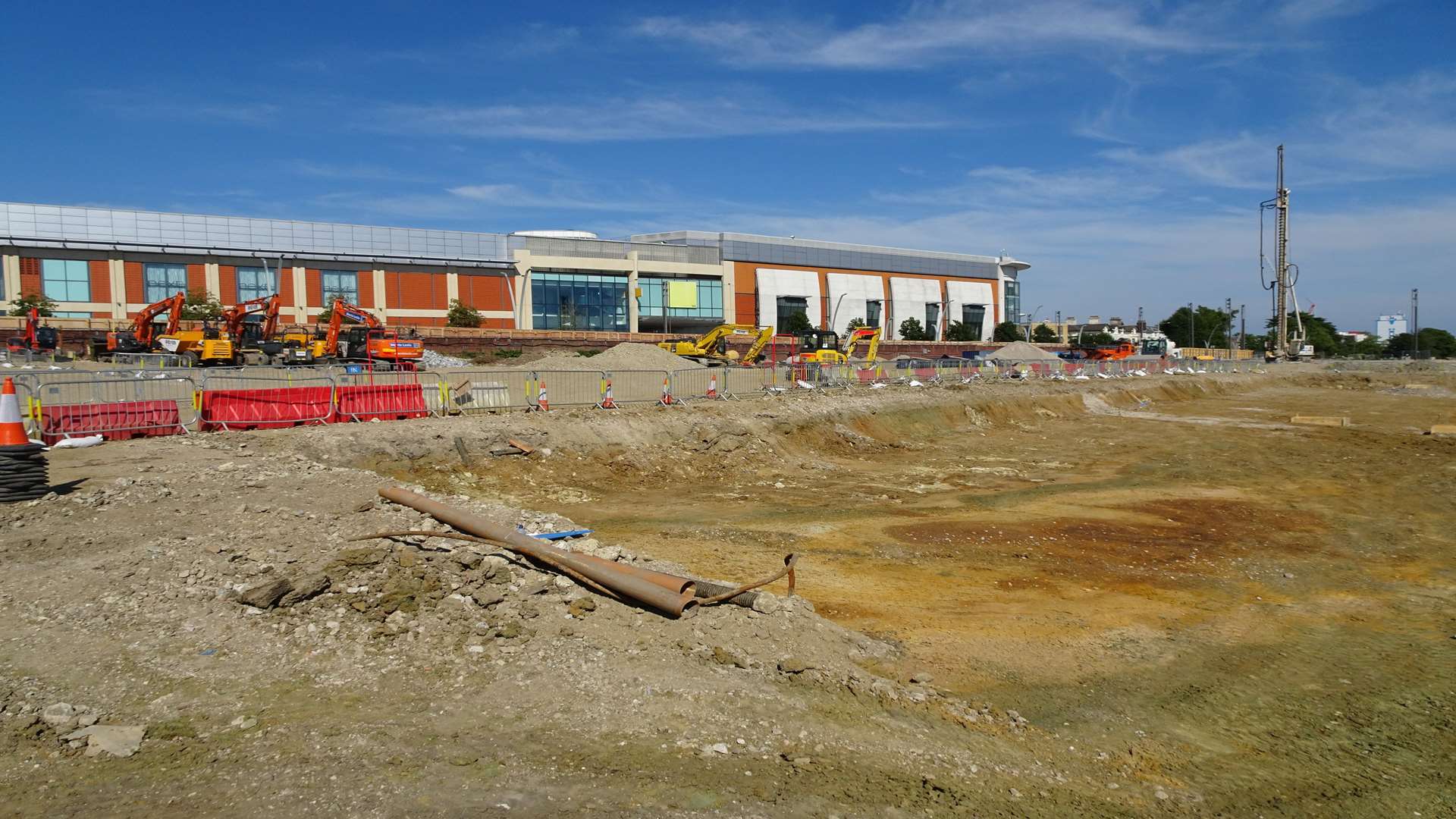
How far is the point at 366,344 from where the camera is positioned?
116ft

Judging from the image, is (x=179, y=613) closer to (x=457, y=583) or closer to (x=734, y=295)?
(x=457, y=583)

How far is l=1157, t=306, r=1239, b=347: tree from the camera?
140 meters

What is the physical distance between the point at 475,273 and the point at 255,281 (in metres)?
15.5

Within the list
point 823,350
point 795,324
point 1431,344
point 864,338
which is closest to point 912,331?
point 795,324

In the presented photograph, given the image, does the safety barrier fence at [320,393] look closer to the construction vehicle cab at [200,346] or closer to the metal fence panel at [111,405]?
the metal fence panel at [111,405]

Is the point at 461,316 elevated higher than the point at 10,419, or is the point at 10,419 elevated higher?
the point at 461,316

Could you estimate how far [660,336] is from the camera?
66812 mm

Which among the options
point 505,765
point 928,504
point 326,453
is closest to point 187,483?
point 326,453

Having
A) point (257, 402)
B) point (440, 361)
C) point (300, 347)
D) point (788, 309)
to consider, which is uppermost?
point (788, 309)

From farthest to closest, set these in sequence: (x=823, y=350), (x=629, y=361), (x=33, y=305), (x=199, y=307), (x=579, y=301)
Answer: (x=579, y=301) → (x=199, y=307) → (x=33, y=305) → (x=823, y=350) → (x=629, y=361)

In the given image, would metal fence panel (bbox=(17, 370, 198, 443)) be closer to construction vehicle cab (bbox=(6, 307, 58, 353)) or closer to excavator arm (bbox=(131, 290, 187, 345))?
excavator arm (bbox=(131, 290, 187, 345))

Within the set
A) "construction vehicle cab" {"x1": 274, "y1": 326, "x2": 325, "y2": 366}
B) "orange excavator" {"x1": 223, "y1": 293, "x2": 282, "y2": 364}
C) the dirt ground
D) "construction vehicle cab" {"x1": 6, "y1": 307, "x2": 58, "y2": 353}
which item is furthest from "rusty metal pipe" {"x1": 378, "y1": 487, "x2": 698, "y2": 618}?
"construction vehicle cab" {"x1": 6, "y1": 307, "x2": 58, "y2": 353}

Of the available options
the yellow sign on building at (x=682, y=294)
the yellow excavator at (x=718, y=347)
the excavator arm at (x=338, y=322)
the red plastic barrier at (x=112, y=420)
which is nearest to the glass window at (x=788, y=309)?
the yellow sign on building at (x=682, y=294)

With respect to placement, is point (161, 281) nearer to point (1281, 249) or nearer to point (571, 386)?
point (571, 386)
